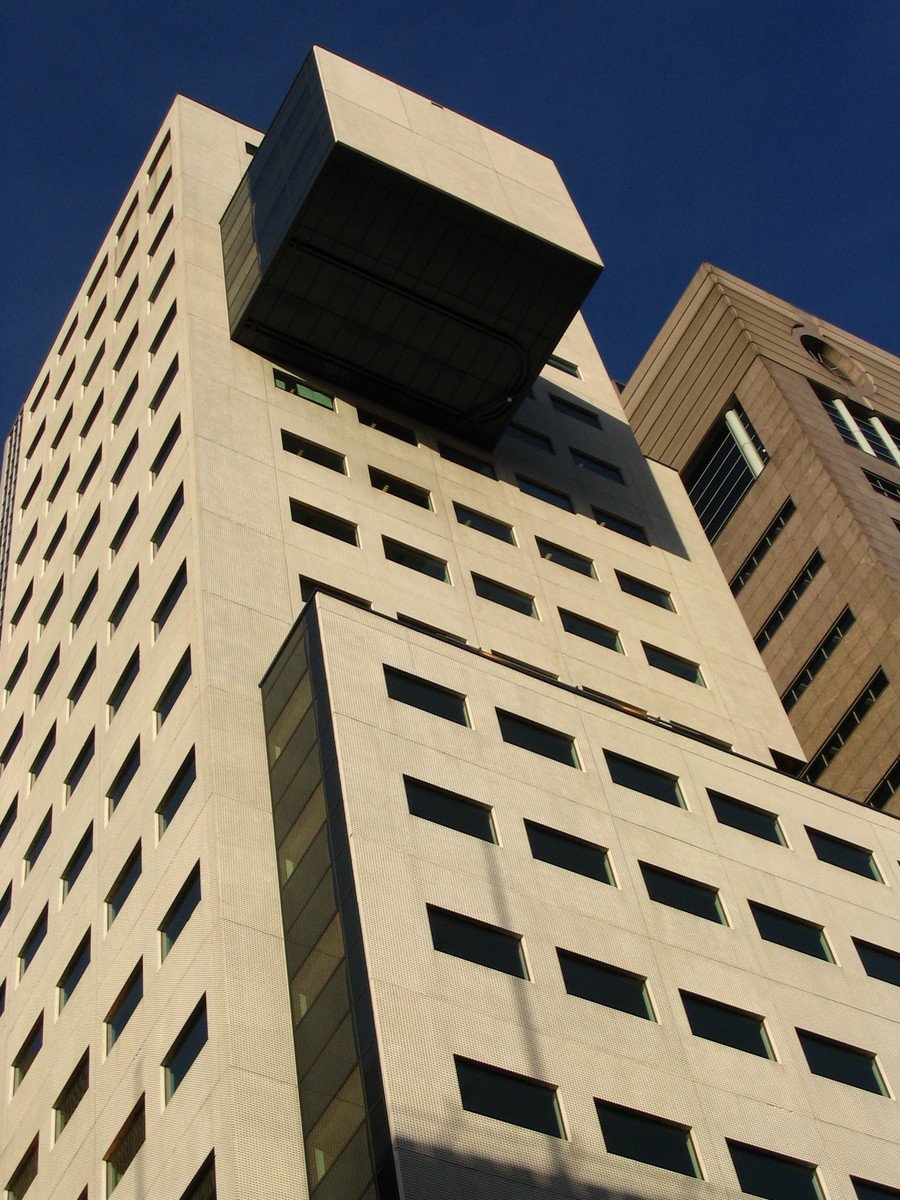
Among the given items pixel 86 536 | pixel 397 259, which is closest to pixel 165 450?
pixel 86 536

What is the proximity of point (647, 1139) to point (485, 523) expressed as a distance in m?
22.9

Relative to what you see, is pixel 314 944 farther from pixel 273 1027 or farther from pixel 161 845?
pixel 161 845

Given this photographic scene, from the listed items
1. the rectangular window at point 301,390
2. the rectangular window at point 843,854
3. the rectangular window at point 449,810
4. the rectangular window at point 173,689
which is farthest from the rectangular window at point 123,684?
the rectangular window at point 843,854

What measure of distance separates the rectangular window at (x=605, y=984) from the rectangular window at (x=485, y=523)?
18.2 m

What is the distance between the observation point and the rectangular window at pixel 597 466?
181 ft

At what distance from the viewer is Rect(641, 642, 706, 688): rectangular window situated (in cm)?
4653

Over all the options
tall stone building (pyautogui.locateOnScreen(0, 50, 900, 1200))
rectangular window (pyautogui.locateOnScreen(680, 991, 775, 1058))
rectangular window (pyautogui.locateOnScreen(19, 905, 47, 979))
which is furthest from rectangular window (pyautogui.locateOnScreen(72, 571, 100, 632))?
rectangular window (pyautogui.locateOnScreen(680, 991, 775, 1058))

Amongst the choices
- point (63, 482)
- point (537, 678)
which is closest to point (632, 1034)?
point (537, 678)

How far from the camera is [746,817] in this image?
3791 cm

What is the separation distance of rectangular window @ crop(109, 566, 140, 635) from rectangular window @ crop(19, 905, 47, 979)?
785cm

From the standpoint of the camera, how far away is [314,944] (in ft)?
92.4

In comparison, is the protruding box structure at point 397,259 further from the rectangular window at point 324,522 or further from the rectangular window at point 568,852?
the rectangular window at point 568,852

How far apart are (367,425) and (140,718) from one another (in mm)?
14611

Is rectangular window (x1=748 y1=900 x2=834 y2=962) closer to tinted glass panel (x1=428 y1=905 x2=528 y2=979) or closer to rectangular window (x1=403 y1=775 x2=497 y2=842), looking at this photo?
rectangular window (x1=403 y1=775 x2=497 y2=842)
